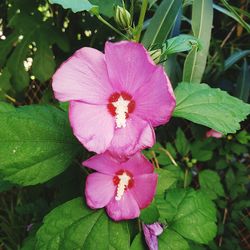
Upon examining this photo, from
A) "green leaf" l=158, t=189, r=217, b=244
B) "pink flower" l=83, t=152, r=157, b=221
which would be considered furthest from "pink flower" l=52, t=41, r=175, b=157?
"green leaf" l=158, t=189, r=217, b=244

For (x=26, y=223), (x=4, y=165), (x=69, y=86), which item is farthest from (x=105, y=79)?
(x=26, y=223)

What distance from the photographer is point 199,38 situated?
3.30 feet

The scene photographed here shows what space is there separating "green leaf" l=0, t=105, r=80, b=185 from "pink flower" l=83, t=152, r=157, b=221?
0.08 m

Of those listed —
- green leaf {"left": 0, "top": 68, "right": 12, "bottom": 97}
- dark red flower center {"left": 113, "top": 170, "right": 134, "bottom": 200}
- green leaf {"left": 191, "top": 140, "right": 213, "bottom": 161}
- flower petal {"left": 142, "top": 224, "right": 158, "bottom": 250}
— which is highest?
dark red flower center {"left": 113, "top": 170, "right": 134, "bottom": 200}

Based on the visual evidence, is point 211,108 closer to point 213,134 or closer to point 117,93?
point 117,93

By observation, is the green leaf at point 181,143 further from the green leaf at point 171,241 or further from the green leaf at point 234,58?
the green leaf at point 171,241

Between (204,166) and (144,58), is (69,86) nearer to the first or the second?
(144,58)

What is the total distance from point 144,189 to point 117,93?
7.8 inches

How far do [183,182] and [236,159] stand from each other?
34 centimetres

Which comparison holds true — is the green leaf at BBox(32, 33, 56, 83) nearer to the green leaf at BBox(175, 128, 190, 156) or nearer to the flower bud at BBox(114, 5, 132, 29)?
the green leaf at BBox(175, 128, 190, 156)

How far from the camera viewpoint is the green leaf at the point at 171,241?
0.85 m

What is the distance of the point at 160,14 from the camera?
101 cm

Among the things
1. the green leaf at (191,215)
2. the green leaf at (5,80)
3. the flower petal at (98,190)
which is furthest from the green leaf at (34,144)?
the green leaf at (5,80)

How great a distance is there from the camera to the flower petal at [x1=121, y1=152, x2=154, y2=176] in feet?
2.16
